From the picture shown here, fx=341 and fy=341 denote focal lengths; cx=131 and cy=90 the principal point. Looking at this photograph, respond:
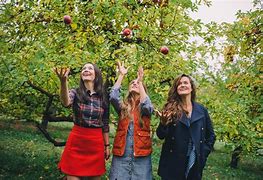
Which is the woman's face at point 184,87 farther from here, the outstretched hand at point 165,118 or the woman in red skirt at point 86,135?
the woman in red skirt at point 86,135

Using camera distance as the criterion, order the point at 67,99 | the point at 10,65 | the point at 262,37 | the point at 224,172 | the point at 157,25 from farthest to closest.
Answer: the point at 224,172 < the point at 262,37 < the point at 157,25 < the point at 10,65 < the point at 67,99

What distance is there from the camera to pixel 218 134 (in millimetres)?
5793

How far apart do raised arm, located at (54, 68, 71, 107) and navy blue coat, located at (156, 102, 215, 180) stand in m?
1.17

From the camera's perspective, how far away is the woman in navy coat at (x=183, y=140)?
12.9 feet

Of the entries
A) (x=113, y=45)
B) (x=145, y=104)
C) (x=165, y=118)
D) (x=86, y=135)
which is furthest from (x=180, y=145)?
(x=113, y=45)

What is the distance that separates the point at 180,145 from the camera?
395 cm

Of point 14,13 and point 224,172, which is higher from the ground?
point 14,13

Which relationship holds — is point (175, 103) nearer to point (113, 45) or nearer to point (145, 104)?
point (145, 104)

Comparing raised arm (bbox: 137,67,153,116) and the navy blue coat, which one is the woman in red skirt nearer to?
raised arm (bbox: 137,67,153,116)

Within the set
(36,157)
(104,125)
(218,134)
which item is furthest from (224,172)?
(104,125)

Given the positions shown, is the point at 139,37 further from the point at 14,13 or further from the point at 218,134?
the point at 14,13

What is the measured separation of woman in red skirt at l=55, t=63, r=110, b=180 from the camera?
14.1 feet

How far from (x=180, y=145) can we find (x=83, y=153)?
1251 mm

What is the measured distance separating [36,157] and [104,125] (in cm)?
705
